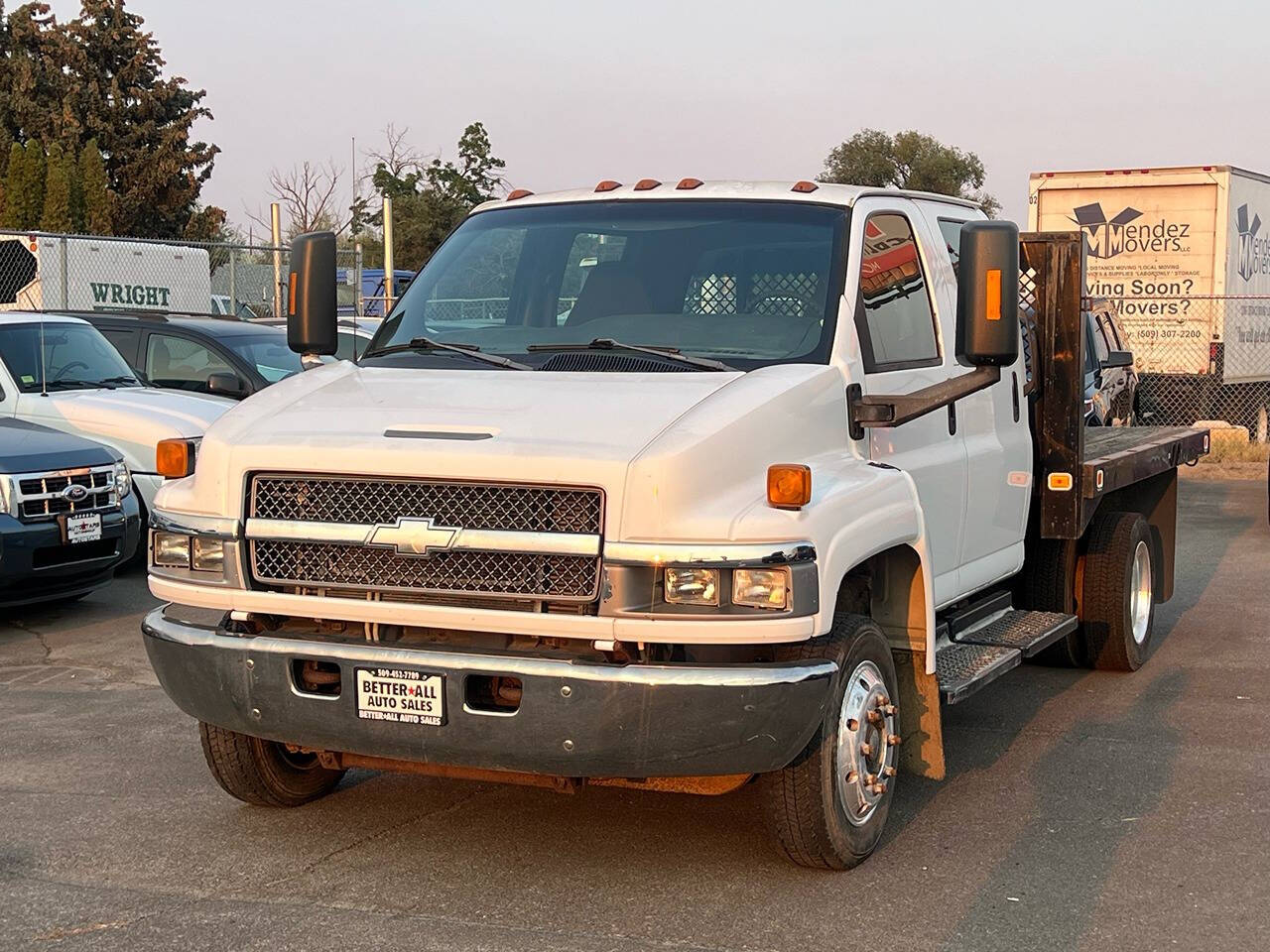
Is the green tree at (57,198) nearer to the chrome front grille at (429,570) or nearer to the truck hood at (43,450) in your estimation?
the truck hood at (43,450)

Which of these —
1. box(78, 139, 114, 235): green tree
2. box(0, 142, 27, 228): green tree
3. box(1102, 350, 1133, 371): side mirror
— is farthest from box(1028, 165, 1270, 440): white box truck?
box(0, 142, 27, 228): green tree

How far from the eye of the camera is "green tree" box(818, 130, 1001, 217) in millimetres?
56250

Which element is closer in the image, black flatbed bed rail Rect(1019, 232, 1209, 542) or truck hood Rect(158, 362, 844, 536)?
truck hood Rect(158, 362, 844, 536)

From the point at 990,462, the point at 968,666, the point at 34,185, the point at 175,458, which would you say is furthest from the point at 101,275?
the point at 968,666

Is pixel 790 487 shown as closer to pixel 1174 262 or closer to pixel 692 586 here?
pixel 692 586

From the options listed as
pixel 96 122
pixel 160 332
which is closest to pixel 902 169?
pixel 96 122

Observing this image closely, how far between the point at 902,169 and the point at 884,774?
5406 centimetres

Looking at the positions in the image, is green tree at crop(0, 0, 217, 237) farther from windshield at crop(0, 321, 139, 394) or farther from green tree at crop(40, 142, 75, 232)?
windshield at crop(0, 321, 139, 394)

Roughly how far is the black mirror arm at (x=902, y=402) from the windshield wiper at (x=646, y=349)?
0.43 metres

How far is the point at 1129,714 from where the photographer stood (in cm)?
743

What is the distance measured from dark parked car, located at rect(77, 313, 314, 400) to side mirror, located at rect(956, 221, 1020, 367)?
8.43 metres

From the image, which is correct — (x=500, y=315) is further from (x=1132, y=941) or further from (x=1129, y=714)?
(x=1129, y=714)

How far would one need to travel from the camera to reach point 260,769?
5.60 m

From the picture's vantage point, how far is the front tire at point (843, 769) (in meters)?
4.90
